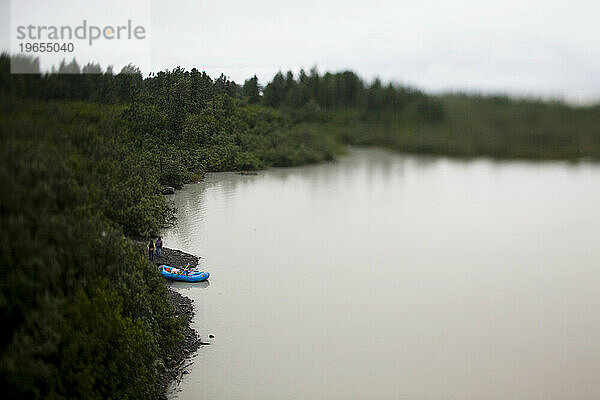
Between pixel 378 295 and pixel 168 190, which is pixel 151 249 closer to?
pixel 168 190

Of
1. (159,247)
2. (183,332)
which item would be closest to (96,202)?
(159,247)

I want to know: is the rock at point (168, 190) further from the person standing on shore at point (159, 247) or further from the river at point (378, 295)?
the person standing on shore at point (159, 247)

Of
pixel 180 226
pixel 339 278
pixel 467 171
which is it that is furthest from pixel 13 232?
pixel 467 171

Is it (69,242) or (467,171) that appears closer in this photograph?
(69,242)

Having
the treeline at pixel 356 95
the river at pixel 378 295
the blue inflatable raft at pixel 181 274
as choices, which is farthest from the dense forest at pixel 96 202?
the treeline at pixel 356 95

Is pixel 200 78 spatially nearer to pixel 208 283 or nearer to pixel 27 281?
pixel 208 283

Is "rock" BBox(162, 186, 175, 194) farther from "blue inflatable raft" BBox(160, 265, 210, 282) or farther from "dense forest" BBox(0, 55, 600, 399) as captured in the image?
"blue inflatable raft" BBox(160, 265, 210, 282)
